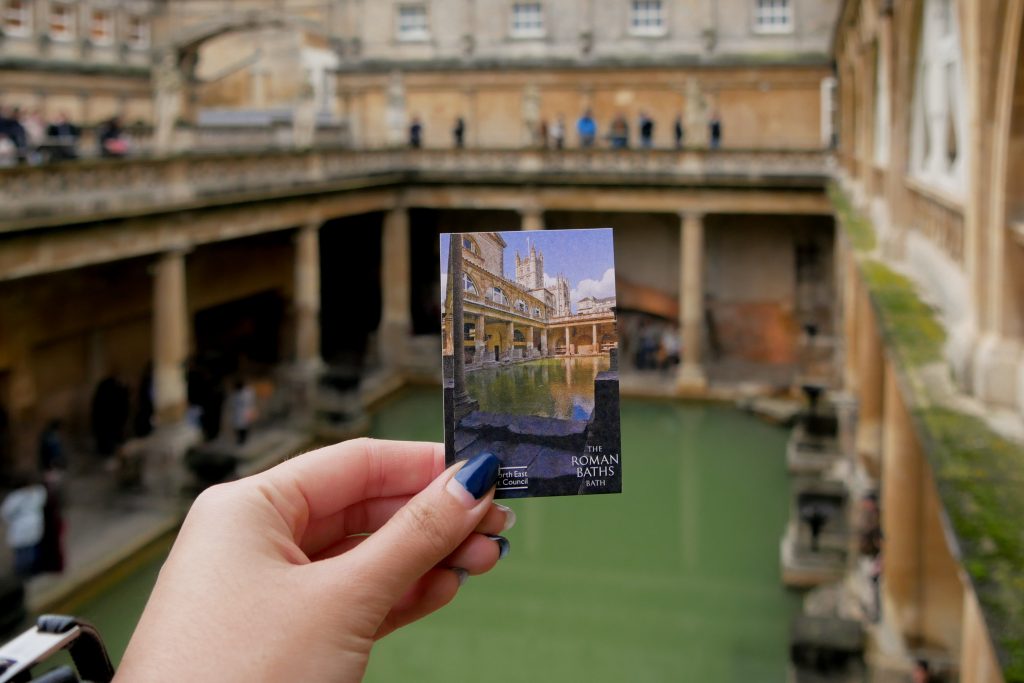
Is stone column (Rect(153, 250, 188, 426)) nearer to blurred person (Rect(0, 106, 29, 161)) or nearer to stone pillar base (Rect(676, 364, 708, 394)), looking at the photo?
blurred person (Rect(0, 106, 29, 161))

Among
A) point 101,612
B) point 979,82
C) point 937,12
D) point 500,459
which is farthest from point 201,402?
point 500,459

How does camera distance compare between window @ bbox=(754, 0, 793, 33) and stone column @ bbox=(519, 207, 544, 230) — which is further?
window @ bbox=(754, 0, 793, 33)

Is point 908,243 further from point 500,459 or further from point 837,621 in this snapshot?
point 500,459

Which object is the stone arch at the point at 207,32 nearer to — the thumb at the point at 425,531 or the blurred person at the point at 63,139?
the blurred person at the point at 63,139

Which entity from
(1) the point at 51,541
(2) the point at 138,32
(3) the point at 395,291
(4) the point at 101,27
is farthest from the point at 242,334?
(1) the point at 51,541

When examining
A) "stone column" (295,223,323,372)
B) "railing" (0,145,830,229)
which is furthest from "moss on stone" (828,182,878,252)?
"stone column" (295,223,323,372)

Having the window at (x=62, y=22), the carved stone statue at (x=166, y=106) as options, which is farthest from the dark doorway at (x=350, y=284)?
the carved stone statue at (x=166, y=106)
